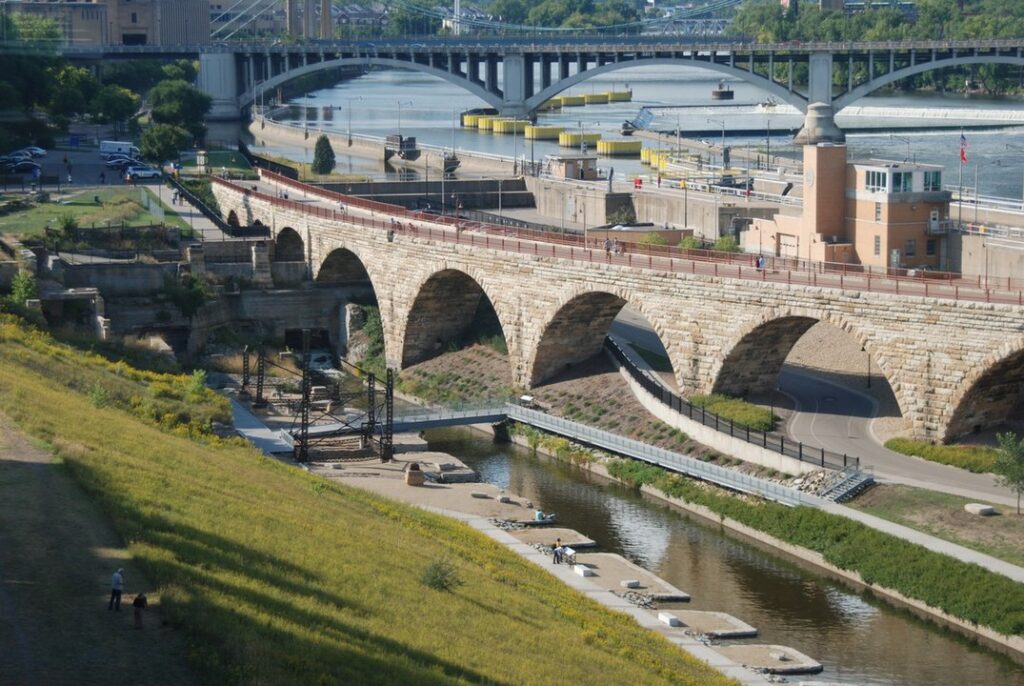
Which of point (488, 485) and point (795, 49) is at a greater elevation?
point (795, 49)

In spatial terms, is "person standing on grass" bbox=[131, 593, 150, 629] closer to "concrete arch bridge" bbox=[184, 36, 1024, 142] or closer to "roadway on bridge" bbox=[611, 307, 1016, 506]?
"roadway on bridge" bbox=[611, 307, 1016, 506]

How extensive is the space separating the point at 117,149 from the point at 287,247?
30566 mm

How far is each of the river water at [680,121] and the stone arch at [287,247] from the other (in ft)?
88.5

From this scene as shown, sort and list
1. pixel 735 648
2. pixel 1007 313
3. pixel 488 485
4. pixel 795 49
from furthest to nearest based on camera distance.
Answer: pixel 795 49 → pixel 488 485 → pixel 1007 313 → pixel 735 648

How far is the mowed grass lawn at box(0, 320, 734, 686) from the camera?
70.9 ft

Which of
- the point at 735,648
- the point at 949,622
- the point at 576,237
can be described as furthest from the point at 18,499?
the point at 576,237

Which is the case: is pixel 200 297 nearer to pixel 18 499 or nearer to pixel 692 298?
pixel 692 298

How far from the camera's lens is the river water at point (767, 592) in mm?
29953

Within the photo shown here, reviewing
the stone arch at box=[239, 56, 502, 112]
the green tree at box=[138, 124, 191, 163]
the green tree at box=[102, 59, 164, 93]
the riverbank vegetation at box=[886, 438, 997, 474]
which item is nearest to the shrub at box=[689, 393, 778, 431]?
the riverbank vegetation at box=[886, 438, 997, 474]

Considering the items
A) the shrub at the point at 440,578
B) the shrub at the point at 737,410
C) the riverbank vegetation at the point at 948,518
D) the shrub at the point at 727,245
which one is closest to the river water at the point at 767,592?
the riverbank vegetation at the point at 948,518

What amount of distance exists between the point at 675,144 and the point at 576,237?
58.3 m

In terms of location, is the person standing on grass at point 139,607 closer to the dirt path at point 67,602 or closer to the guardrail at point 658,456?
the dirt path at point 67,602

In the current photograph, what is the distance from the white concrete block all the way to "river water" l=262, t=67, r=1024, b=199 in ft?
164

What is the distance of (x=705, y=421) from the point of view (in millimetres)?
42312
